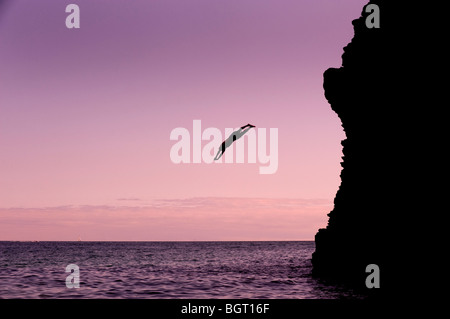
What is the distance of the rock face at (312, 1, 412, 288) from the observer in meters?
23.3

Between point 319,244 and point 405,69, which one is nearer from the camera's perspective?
point 405,69

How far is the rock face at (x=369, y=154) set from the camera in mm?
23297

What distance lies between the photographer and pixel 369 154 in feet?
87.2

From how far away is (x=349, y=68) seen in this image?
2931 centimetres
